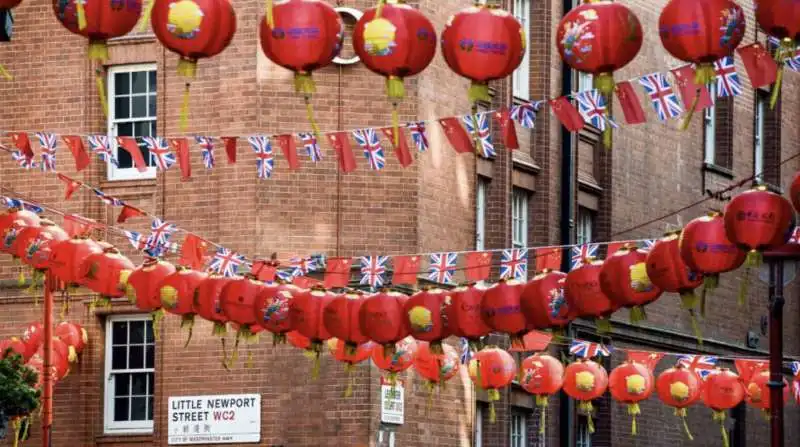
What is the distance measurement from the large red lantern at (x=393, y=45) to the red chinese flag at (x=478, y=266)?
11.0 meters

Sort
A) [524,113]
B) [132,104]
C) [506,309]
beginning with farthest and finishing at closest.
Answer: [132,104]
[506,309]
[524,113]

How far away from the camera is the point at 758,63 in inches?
981

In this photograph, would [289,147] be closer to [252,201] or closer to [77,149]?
[77,149]

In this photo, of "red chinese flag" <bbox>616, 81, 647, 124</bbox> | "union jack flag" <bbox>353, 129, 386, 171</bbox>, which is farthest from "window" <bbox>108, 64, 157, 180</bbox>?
"red chinese flag" <bbox>616, 81, 647, 124</bbox>

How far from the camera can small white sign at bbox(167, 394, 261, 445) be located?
39.2m

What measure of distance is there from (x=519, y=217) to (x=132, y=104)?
8.04 meters

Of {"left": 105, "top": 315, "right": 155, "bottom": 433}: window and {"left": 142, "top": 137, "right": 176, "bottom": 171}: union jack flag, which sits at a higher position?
{"left": 142, "top": 137, "right": 176, "bottom": 171}: union jack flag

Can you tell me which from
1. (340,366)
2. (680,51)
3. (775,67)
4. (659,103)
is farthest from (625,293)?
(340,366)

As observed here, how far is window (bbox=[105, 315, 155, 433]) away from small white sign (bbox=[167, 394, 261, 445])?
40.1 inches

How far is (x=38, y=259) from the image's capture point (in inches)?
1203

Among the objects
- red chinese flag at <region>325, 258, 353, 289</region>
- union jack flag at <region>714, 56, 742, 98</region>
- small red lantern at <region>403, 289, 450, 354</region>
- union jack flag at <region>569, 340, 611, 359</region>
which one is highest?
union jack flag at <region>714, 56, 742, 98</region>

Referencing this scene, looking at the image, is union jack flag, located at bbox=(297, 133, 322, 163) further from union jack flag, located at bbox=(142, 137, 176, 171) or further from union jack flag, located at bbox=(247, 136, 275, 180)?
union jack flag, located at bbox=(142, 137, 176, 171)

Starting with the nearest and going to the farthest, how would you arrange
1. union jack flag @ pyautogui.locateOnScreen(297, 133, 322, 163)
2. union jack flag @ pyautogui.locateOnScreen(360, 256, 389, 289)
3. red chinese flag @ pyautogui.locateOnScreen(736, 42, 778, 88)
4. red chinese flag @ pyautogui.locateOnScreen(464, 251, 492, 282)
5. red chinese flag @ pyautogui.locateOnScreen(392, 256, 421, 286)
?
red chinese flag @ pyautogui.locateOnScreen(736, 42, 778, 88), union jack flag @ pyautogui.locateOnScreen(297, 133, 322, 163), red chinese flag @ pyautogui.locateOnScreen(464, 251, 492, 282), union jack flag @ pyautogui.locateOnScreen(360, 256, 389, 289), red chinese flag @ pyautogui.locateOnScreen(392, 256, 421, 286)

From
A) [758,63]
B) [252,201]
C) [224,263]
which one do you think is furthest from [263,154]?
[758,63]
